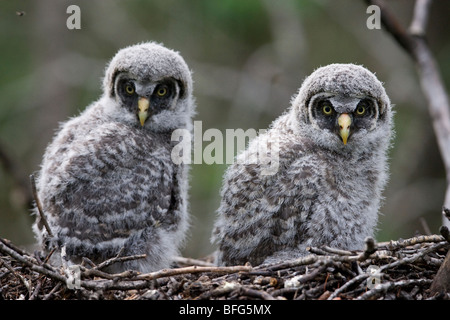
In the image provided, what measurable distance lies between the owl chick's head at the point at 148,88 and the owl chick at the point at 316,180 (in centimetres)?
77

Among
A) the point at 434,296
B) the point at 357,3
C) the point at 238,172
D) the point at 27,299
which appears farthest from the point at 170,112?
the point at 357,3

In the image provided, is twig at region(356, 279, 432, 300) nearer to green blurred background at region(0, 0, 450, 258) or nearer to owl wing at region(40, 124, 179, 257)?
owl wing at region(40, 124, 179, 257)

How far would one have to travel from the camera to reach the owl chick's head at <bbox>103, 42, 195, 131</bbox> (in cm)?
497

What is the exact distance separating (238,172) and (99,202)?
102 cm

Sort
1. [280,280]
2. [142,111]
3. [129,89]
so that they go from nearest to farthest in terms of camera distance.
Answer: [280,280]
[142,111]
[129,89]

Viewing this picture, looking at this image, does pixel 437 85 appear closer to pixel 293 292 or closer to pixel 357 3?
pixel 293 292

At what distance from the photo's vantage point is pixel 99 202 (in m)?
4.49

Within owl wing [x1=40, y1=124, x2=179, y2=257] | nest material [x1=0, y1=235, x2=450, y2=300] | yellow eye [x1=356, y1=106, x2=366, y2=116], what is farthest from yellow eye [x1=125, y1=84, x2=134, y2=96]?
yellow eye [x1=356, y1=106, x2=366, y2=116]

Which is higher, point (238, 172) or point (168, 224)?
point (238, 172)

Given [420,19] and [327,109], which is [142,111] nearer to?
[327,109]

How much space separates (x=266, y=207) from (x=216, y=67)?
4.65 meters

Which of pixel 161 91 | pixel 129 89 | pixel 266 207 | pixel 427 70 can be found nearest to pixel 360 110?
pixel 266 207

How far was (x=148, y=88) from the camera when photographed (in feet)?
16.4

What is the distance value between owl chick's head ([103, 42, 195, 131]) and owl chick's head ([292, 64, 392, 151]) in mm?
1064
